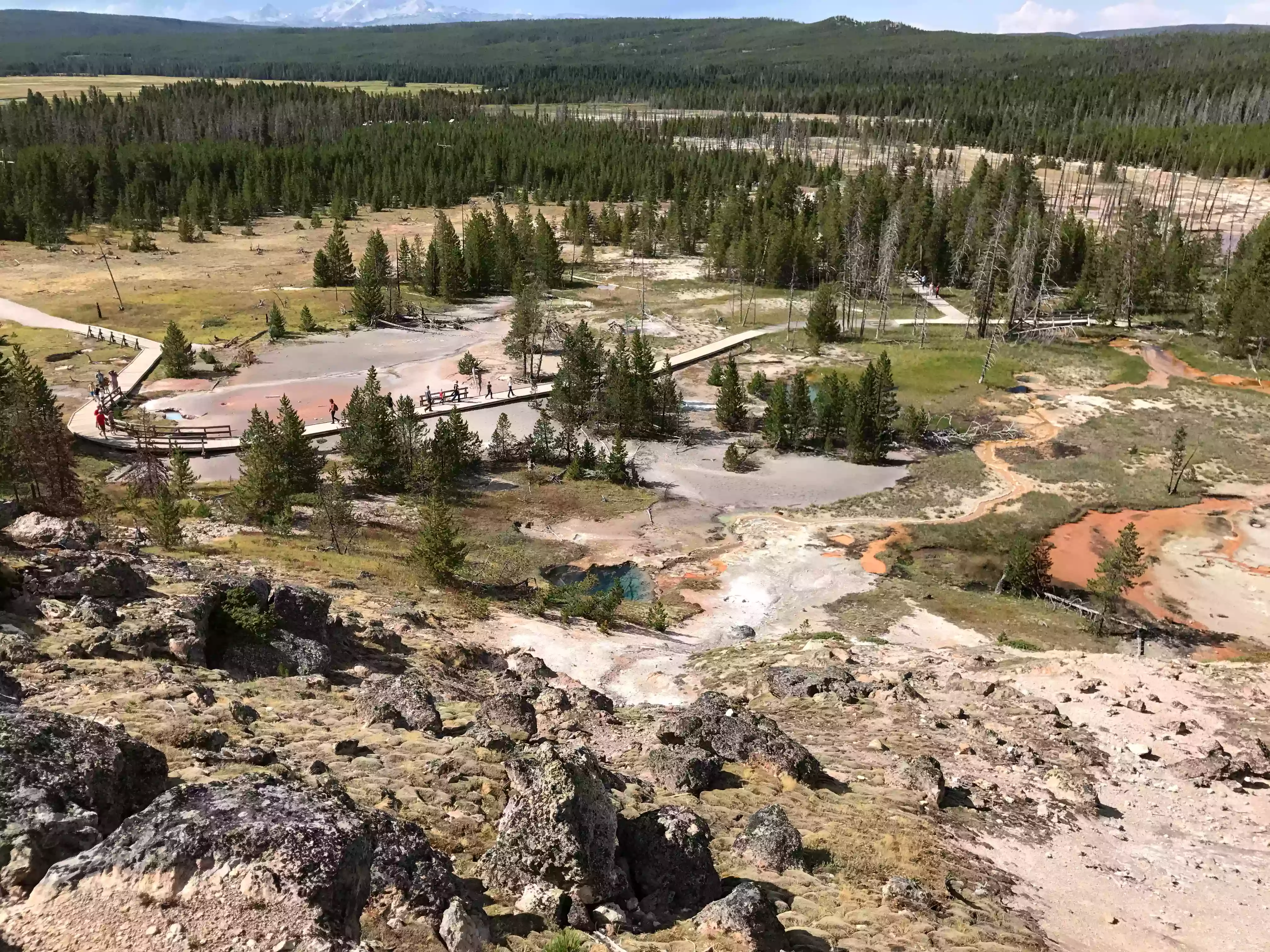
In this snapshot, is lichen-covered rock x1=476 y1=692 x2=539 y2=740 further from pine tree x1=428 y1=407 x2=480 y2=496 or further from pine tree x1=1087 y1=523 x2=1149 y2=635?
pine tree x1=428 y1=407 x2=480 y2=496

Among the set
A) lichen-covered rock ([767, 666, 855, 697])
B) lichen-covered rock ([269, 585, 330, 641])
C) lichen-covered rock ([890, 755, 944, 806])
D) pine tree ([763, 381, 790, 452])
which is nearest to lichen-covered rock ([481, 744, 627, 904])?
lichen-covered rock ([890, 755, 944, 806])

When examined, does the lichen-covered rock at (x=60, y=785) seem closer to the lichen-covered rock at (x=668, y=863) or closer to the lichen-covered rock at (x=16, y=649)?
the lichen-covered rock at (x=16, y=649)

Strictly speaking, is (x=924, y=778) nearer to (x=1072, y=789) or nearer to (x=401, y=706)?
(x=1072, y=789)

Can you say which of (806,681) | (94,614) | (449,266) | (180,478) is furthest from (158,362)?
(806,681)

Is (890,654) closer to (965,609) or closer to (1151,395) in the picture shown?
(965,609)

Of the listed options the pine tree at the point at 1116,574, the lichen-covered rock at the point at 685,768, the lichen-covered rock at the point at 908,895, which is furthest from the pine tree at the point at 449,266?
the lichen-covered rock at the point at 908,895

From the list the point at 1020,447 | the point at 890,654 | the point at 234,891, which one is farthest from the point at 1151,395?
the point at 234,891
